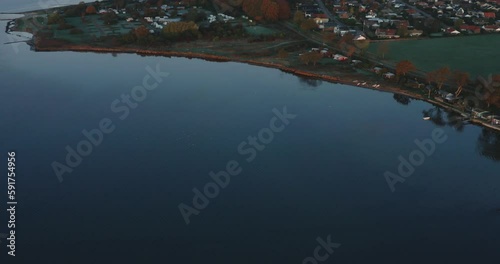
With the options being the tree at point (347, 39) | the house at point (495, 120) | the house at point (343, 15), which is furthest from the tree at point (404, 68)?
the house at point (343, 15)

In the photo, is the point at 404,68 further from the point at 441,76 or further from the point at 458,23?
the point at 458,23

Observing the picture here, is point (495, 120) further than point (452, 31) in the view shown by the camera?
No

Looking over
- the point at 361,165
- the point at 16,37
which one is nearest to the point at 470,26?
the point at 361,165

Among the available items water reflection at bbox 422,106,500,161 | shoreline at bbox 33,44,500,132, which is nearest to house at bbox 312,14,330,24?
shoreline at bbox 33,44,500,132

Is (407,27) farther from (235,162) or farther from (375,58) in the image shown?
(235,162)

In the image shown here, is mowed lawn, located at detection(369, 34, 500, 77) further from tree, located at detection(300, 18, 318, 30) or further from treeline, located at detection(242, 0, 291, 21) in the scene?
treeline, located at detection(242, 0, 291, 21)

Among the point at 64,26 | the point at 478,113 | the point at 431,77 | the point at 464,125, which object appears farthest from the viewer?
the point at 64,26

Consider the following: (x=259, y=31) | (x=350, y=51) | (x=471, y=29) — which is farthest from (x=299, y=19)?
(x=471, y=29)

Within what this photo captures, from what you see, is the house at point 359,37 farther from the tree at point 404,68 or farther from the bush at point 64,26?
the bush at point 64,26

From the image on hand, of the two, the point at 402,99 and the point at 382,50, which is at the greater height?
the point at 382,50
